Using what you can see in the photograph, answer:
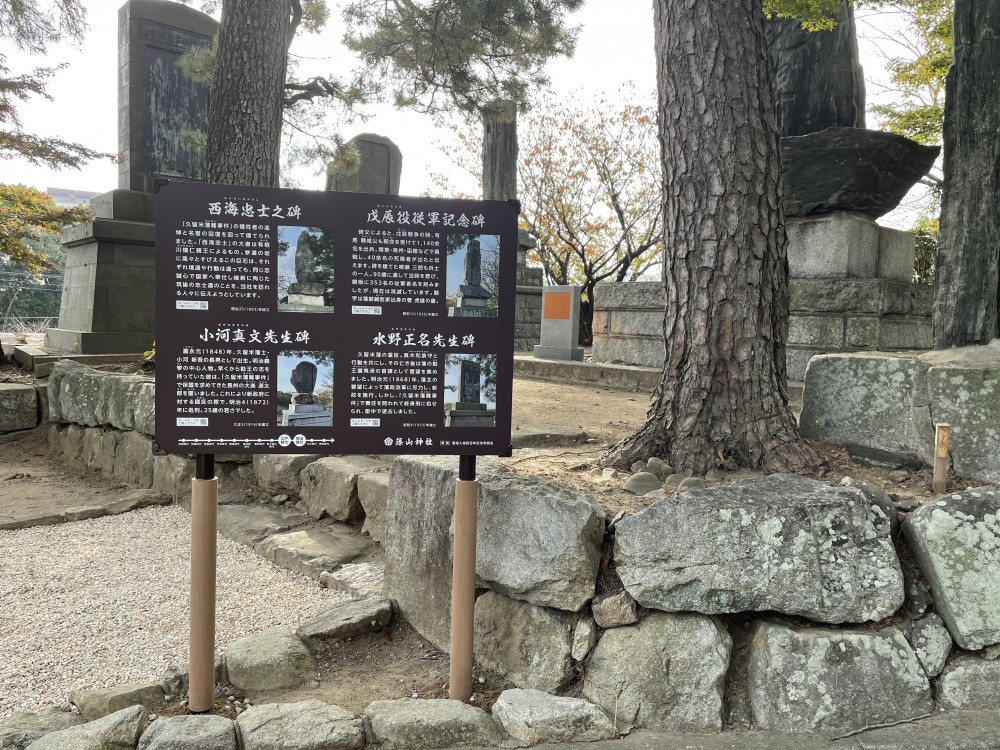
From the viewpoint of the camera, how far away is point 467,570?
2320 millimetres

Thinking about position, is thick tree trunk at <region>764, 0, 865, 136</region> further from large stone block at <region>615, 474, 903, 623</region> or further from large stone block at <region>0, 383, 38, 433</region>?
large stone block at <region>0, 383, 38, 433</region>

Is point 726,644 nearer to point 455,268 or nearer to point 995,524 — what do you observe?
point 995,524

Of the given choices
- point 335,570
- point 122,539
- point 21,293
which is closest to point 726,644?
point 335,570

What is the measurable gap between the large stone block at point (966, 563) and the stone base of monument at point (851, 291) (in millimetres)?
4337

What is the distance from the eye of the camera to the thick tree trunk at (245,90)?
5371mm

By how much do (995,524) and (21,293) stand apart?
868 inches

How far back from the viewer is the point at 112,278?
7984 mm

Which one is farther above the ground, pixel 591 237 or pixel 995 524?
pixel 591 237

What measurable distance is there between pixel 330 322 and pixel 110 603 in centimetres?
221

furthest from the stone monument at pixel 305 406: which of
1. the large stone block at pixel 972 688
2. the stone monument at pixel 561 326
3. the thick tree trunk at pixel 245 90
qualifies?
the stone monument at pixel 561 326

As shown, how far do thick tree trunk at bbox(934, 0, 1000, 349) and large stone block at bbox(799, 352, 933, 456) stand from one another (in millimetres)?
1976

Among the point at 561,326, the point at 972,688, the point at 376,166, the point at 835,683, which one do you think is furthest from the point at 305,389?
the point at 376,166

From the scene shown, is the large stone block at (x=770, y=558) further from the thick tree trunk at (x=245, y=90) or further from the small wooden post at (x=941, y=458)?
the thick tree trunk at (x=245, y=90)

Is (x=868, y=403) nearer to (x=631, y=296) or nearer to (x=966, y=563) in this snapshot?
(x=966, y=563)
